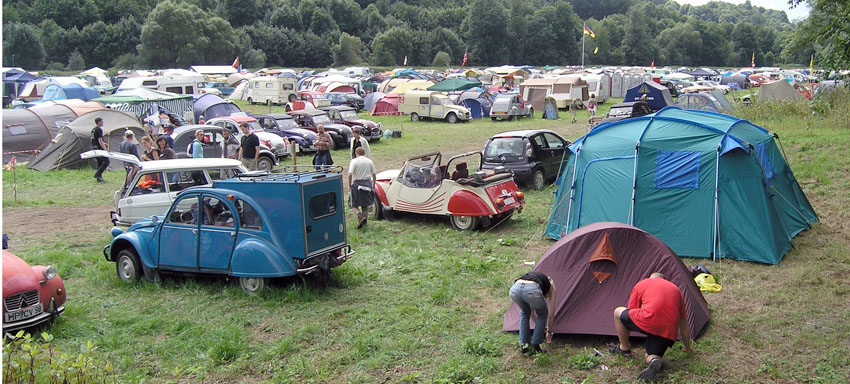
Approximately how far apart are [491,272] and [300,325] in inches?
120

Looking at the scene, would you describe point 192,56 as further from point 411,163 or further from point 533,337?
point 533,337

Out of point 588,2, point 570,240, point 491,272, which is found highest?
point 588,2

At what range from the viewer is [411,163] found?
41.2ft

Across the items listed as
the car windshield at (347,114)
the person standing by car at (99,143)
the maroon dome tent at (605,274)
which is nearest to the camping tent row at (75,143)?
the person standing by car at (99,143)

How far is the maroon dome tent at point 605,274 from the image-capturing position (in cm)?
713

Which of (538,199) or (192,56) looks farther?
(192,56)

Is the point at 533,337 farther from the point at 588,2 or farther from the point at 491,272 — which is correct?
the point at 588,2

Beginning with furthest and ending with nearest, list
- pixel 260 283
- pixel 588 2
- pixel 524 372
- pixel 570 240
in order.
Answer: pixel 588 2 < pixel 260 283 < pixel 570 240 < pixel 524 372

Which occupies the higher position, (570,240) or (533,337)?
(570,240)

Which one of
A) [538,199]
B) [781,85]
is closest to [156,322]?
[538,199]

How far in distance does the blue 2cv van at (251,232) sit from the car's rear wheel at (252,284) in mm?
13

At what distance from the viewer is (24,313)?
7.16 m

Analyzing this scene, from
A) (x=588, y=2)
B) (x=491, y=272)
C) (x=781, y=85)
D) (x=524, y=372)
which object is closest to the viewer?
(x=524, y=372)

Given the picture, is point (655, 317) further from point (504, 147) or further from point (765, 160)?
point (504, 147)
